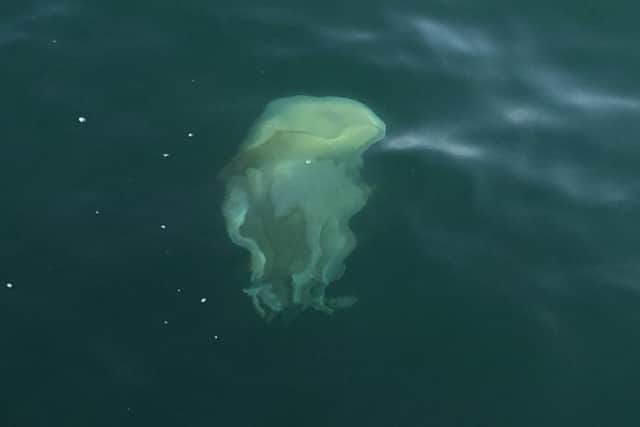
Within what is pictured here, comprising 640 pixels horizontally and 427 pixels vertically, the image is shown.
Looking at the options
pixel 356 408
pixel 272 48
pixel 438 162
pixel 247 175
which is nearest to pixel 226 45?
pixel 272 48

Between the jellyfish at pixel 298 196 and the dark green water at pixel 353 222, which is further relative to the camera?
the jellyfish at pixel 298 196

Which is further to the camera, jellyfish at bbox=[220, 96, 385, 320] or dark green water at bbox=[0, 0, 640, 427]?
jellyfish at bbox=[220, 96, 385, 320]

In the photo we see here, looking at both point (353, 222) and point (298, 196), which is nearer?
point (353, 222)

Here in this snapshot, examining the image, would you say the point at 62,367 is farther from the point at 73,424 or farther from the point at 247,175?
the point at 247,175
